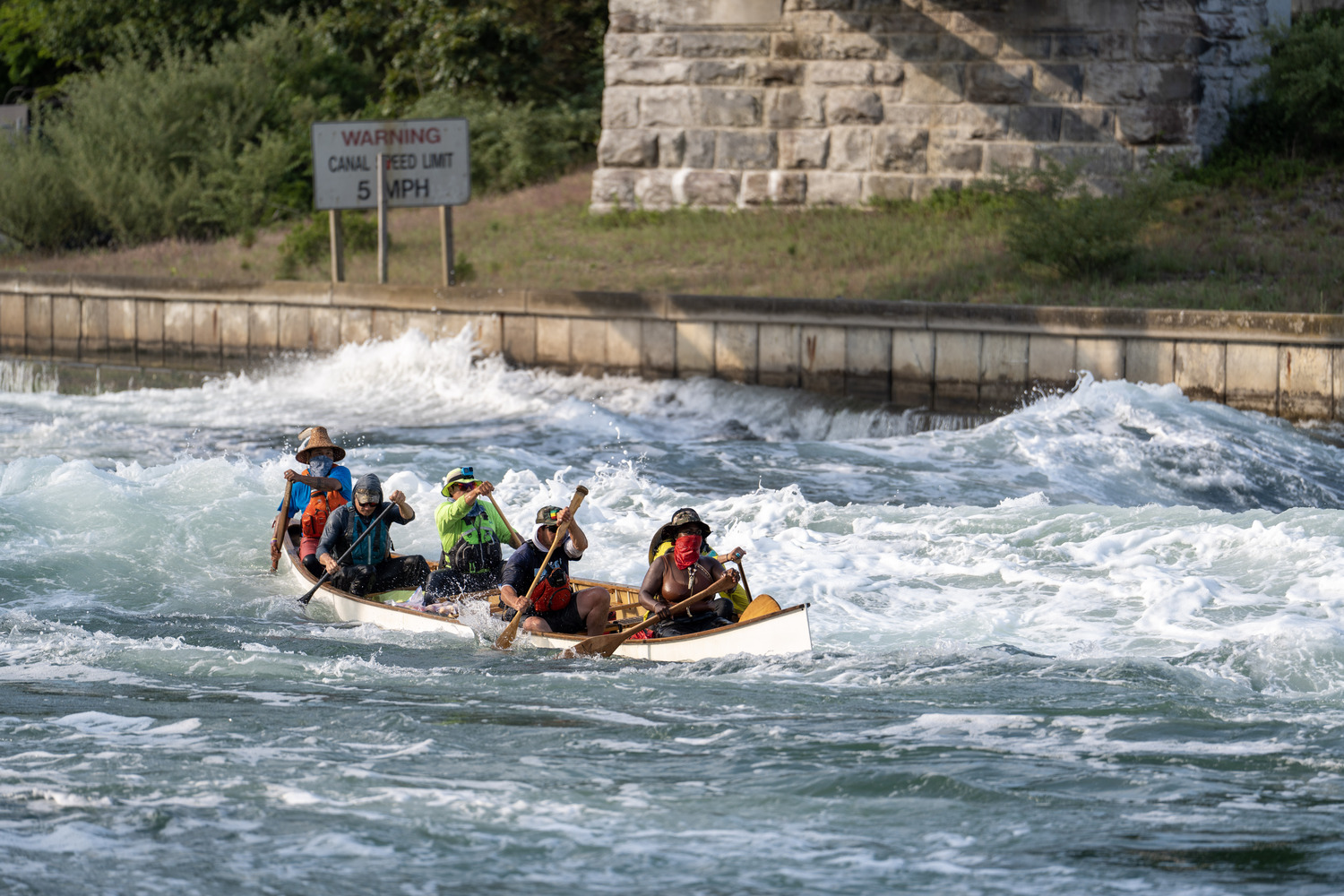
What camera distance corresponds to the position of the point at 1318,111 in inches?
696

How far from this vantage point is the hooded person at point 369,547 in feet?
32.2

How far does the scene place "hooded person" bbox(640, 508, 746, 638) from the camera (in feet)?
27.8

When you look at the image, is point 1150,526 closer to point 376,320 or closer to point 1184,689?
point 1184,689

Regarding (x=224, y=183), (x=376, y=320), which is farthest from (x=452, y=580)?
(x=224, y=183)

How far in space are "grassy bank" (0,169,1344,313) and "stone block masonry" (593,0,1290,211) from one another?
0.61 metres

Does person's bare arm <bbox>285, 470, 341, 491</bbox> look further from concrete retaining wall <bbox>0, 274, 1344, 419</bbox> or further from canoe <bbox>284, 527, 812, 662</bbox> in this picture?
concrete retaining wall <bbox>0, 274, 1344, 419</bbox>

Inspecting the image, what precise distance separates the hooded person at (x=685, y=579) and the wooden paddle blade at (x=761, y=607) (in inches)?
7.9

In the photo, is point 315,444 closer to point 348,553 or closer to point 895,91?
point 348,553

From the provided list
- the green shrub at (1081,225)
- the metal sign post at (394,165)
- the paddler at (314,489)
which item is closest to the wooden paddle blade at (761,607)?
the paddler at (314,489)

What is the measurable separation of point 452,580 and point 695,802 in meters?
3.51

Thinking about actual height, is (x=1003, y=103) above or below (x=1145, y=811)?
above

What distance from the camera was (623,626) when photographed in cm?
884

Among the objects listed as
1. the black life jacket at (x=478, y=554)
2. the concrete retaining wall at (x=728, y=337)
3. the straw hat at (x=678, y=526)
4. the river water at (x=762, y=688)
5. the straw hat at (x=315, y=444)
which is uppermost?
the concrete retaining wall at (x=728, y=337)

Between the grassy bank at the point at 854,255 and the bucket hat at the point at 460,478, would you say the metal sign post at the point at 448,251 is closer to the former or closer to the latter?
the grassy bank at the point at 854,255
